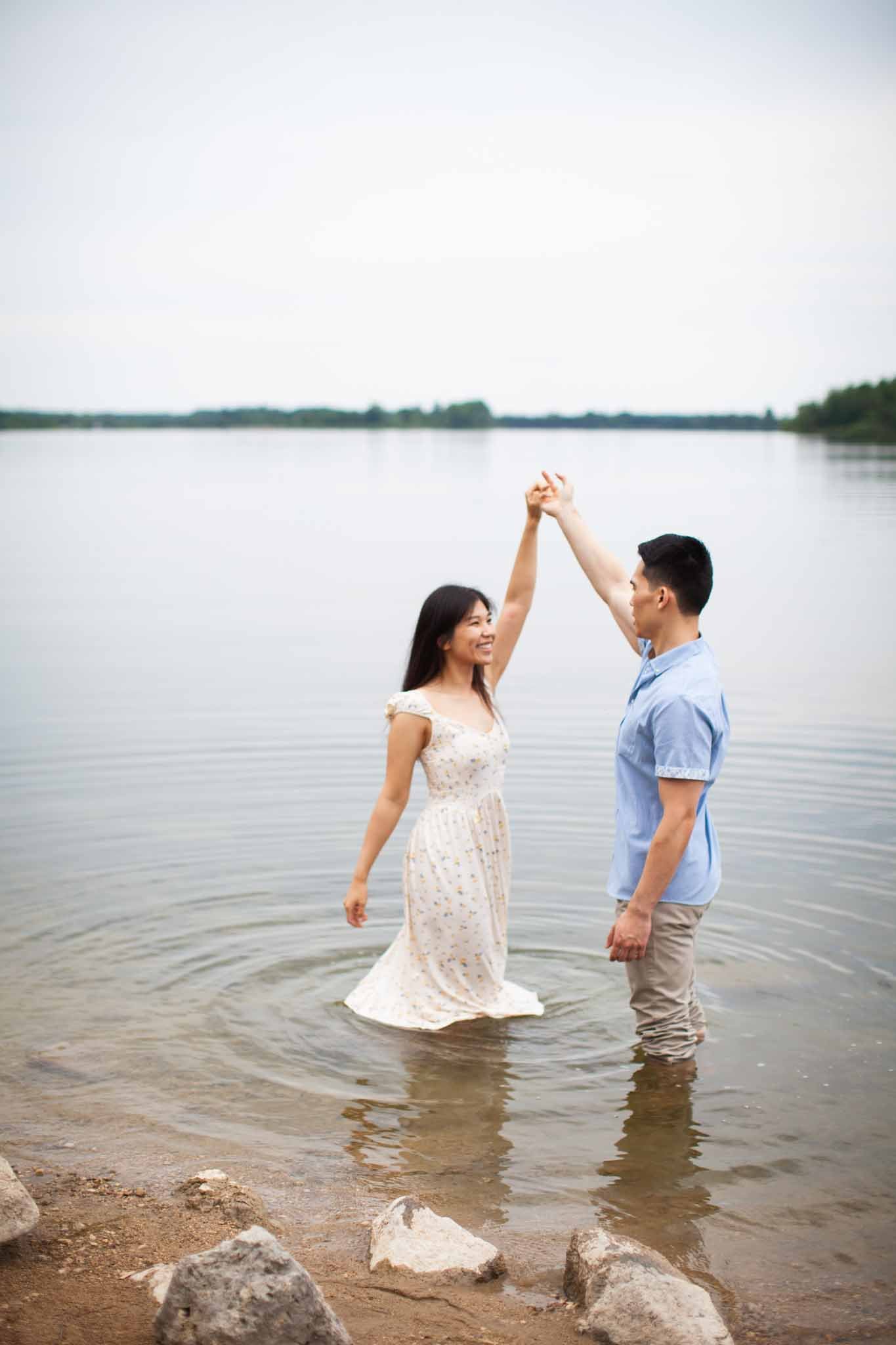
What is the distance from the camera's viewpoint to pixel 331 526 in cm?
4016

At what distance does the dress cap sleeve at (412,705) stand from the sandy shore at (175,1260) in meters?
2.40

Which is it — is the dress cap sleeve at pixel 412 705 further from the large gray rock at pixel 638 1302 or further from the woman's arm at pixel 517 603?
the large gray rock at pixel 638 1302

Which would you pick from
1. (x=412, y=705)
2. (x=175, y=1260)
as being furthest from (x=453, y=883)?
(x=175, y=1260)

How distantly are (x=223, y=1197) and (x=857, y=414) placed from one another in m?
129

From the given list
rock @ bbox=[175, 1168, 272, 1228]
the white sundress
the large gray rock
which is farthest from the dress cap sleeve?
the large gray rock

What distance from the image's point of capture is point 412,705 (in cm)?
680

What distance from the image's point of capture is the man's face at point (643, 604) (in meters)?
5.71

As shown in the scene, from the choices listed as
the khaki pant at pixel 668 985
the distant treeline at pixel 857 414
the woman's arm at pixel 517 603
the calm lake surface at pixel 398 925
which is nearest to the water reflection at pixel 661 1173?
the calm lake surface at pixel 398 925

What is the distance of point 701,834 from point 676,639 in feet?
2.62

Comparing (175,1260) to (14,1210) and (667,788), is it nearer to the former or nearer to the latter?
(14,1210)

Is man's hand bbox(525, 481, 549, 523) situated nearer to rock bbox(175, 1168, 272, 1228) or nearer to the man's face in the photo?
the man's face

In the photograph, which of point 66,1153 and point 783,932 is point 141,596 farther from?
point 66,1153

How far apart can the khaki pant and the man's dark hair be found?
120 centimetres

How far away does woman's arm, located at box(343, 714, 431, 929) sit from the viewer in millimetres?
6773
